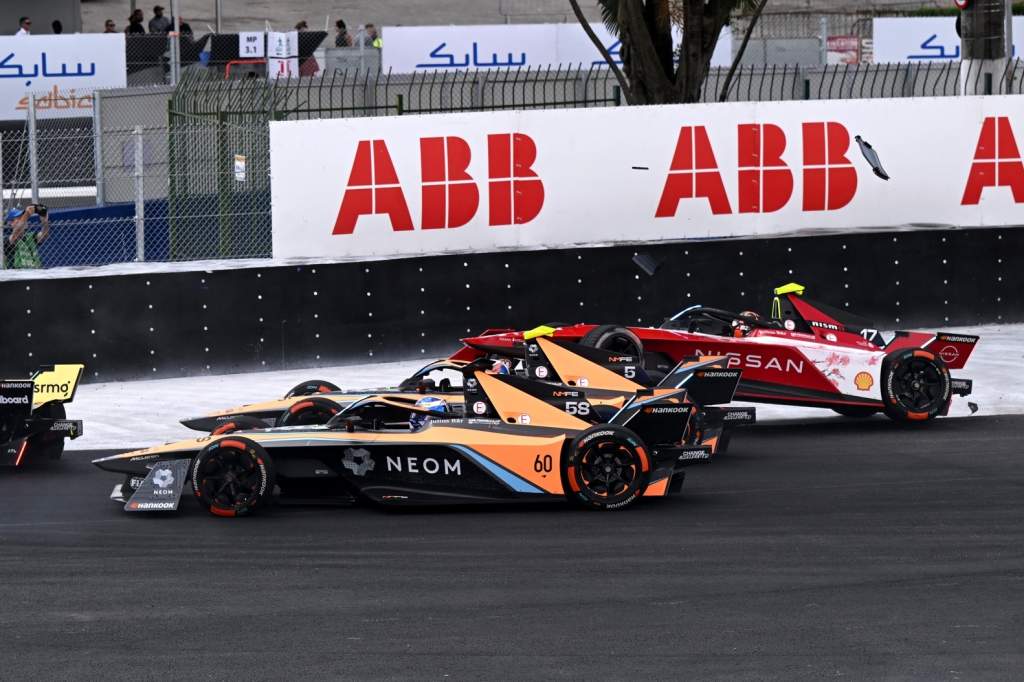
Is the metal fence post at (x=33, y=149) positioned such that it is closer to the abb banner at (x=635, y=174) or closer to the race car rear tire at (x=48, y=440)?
the abb banner at (x=635, y=174)

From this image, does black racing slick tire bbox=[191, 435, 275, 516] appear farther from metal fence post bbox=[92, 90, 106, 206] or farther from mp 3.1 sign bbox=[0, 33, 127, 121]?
mp 3.1 sign bbox=[0, 33, 127, 121]

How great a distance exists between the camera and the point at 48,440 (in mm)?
10625

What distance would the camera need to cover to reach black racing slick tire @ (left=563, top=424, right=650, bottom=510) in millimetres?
8852

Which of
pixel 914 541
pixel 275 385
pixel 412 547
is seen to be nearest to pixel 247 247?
pixel 275 385

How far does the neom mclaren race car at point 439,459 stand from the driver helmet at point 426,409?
5 cm

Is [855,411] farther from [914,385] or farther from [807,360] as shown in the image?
[807,360]

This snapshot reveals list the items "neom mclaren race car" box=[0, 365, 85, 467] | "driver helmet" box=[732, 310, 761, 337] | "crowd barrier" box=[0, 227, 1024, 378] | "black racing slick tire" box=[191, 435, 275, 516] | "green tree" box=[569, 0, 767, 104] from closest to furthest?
"black racing slick tire" box=[191, 435, 275, 516] < "neom mclaren race car" box=[0, 365, 85, 467] < "driver helmet" box=[732, 310, 761, 337] < "crowd barrier" box=[0, 227, 1024, 378] < "green tree" box=[569, 0, 767, 104]

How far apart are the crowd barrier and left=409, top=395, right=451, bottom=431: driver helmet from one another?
4.46 meters

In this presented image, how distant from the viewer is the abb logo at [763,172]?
15.4 meters

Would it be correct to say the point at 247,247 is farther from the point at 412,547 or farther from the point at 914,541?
the point at 914,541

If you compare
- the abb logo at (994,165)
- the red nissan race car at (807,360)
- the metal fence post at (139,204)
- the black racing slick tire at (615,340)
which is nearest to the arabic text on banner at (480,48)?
the abb logo at (994,165)

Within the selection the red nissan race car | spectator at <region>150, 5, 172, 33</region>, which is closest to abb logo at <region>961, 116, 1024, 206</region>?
the red nissan race car

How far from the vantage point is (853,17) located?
125ft

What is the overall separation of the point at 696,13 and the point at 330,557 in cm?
1231
